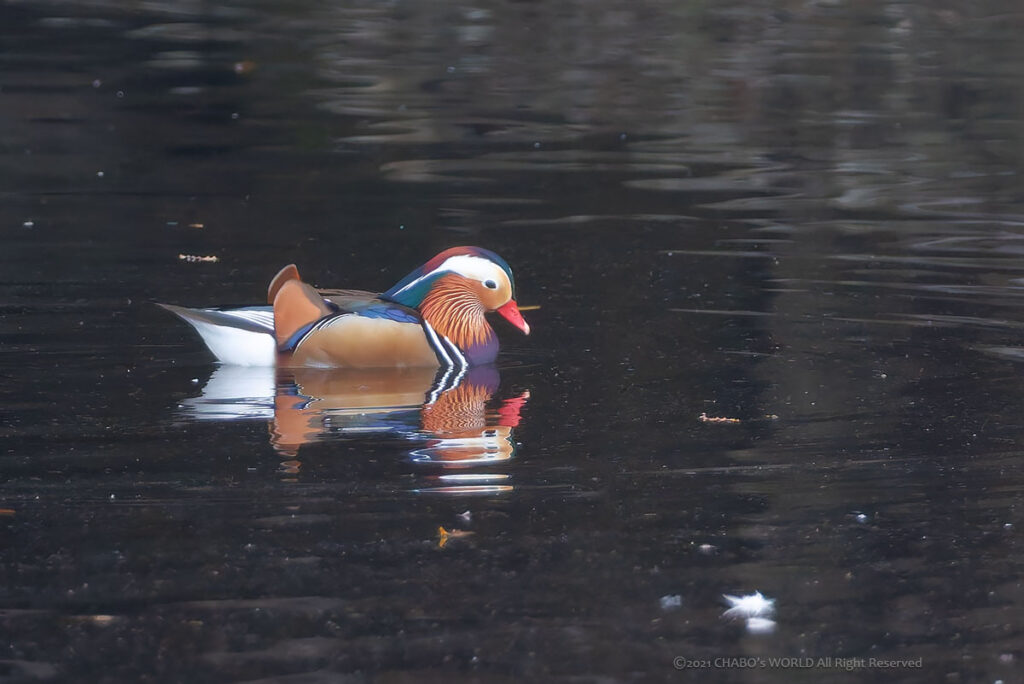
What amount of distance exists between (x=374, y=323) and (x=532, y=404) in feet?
3.24

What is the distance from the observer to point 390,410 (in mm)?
6969

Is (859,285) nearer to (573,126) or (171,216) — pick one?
(171,216)

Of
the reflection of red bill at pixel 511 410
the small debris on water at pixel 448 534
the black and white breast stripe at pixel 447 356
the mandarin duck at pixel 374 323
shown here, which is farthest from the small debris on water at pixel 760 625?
the mandarin duck at pixel 374 323

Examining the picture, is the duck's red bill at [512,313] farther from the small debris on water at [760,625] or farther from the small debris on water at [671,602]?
the small debris on water at [760,625]

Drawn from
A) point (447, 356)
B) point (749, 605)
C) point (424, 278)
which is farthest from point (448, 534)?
point (424, 278)

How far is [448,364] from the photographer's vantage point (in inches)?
308

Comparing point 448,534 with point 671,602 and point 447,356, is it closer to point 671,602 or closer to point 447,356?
point 671,602

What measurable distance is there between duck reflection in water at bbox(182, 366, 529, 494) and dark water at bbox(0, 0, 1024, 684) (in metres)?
0.02

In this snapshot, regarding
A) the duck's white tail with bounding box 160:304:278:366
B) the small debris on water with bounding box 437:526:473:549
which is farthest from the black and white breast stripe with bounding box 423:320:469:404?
the small debris on water with bounding box 437:526:473:549

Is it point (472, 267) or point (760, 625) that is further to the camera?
point (472, 267)

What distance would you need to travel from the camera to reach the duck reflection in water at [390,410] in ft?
20.5

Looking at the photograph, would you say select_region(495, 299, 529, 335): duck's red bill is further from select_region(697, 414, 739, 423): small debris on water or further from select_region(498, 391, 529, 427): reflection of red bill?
select_region(697, 414, 739, 423): small debris on water

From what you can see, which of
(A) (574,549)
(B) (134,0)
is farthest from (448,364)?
(B) (134,0)

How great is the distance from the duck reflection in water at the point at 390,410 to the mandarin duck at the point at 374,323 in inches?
2.9
